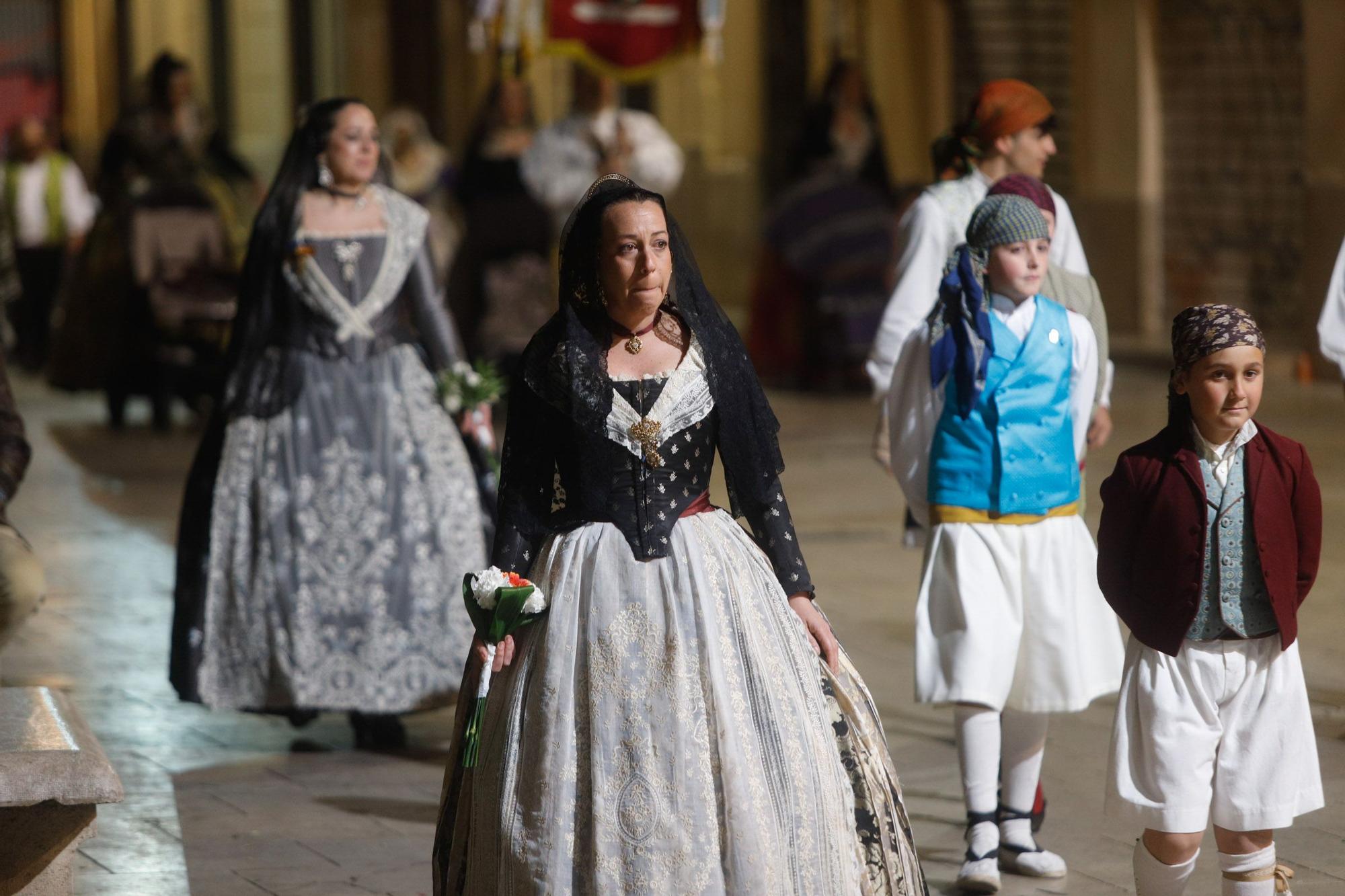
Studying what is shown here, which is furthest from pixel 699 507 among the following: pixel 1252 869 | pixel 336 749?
pixel 336 749

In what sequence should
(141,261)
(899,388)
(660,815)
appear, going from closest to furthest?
1. (660,815)
2. (899,388)
3. (141,261)

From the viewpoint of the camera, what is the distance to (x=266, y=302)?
6941 millimetres

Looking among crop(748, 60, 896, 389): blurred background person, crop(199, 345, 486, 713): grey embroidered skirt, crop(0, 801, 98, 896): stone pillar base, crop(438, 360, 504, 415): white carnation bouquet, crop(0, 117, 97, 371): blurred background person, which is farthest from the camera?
crop(0, 117, 97, 371): blurred background person

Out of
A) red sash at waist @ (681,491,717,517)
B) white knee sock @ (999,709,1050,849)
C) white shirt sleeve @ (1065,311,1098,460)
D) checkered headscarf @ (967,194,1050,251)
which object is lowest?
white knee sock @ (999,709,1050,849)

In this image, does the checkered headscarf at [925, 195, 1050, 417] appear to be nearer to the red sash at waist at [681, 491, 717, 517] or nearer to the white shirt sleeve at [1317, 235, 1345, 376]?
the red sash at waist at [681, 491, 717, 517]

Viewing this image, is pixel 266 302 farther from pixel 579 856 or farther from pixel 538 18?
pixel 538 18

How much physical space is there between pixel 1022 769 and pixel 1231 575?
1138 mm

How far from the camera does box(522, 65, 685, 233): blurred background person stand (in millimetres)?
14109

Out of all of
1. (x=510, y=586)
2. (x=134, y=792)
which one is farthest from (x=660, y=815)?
(x=134, y=792)

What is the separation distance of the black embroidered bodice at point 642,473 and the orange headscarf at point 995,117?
212cm

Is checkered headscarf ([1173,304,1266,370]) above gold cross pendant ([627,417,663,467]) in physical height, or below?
above

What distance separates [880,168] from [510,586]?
38.6 ft

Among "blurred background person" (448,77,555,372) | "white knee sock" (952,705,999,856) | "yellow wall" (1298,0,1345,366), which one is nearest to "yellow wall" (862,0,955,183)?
"yellow wall" (1298,0,1345,366)

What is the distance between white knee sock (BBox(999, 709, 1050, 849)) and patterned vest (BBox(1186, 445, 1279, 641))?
3.43 ft
